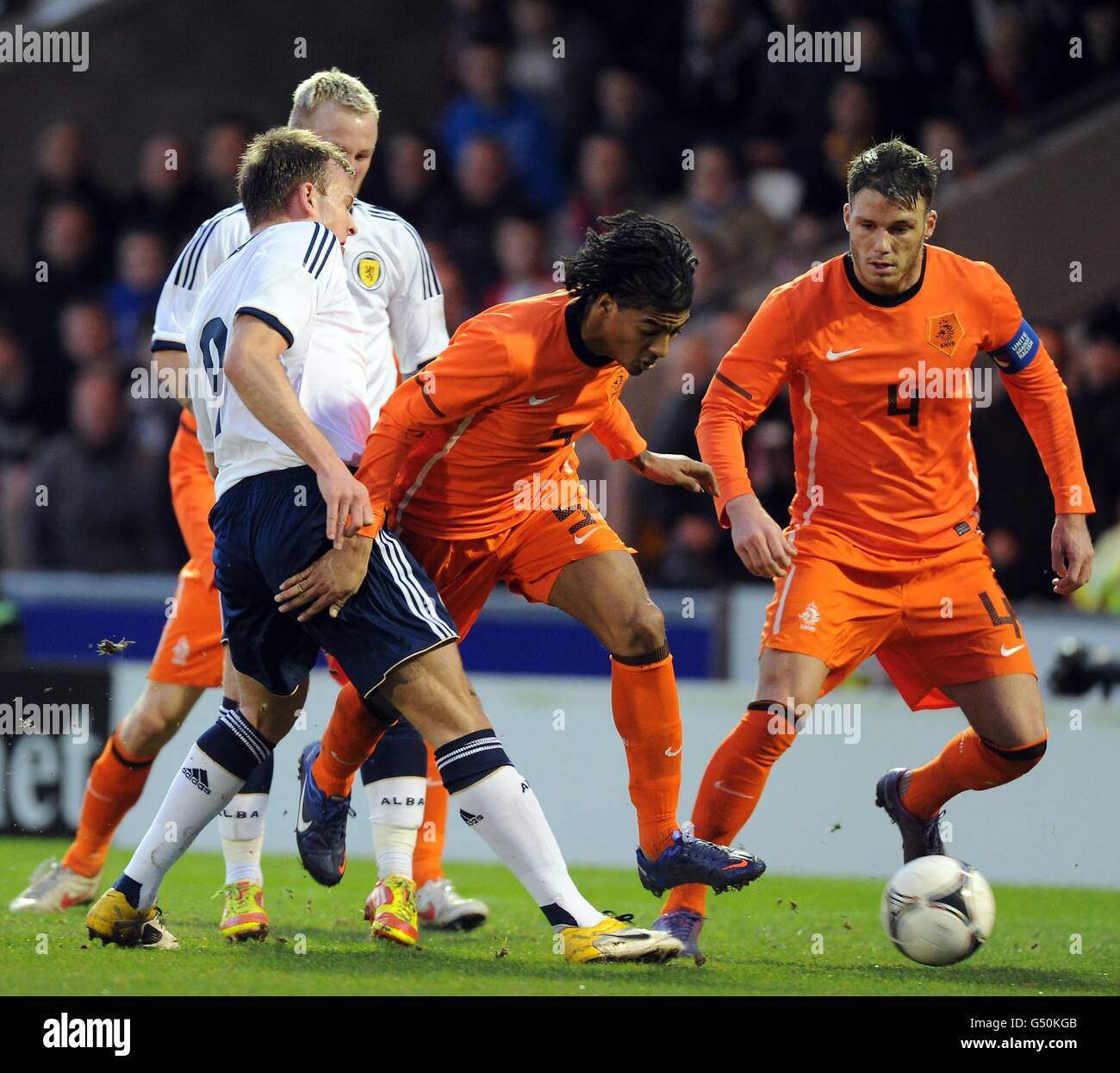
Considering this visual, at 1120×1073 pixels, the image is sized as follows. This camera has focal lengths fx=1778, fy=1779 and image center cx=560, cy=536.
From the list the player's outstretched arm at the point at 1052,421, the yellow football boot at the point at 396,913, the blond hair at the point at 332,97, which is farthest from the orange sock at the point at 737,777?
the blond hair at the point at 332,97

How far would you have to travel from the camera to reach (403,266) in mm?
5340

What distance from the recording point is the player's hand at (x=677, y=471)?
502cm

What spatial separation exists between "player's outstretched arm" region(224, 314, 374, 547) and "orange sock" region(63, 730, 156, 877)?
5.99ft

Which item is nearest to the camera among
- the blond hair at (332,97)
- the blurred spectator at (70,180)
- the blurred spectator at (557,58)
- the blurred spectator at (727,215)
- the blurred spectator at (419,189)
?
the blond hair at (332,97)

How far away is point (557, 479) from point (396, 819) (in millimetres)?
1051

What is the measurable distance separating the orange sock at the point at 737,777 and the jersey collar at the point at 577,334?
100 centimetres

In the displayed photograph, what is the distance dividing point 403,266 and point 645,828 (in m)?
1.86

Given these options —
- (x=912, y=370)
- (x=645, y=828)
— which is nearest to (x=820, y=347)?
(x=912, y=370)

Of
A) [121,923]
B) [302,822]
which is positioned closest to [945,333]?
[302,822]

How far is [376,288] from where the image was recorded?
5.29 m

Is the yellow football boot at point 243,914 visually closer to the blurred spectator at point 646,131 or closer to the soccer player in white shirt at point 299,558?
the soccer player in white shirt at point 299,558

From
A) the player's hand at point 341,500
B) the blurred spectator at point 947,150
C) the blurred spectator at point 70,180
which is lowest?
the player's hand at point 341,500

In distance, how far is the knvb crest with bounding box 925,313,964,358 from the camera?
15.8 feet

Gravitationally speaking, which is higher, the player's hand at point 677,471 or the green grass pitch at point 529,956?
the player's hand at point 677,471
